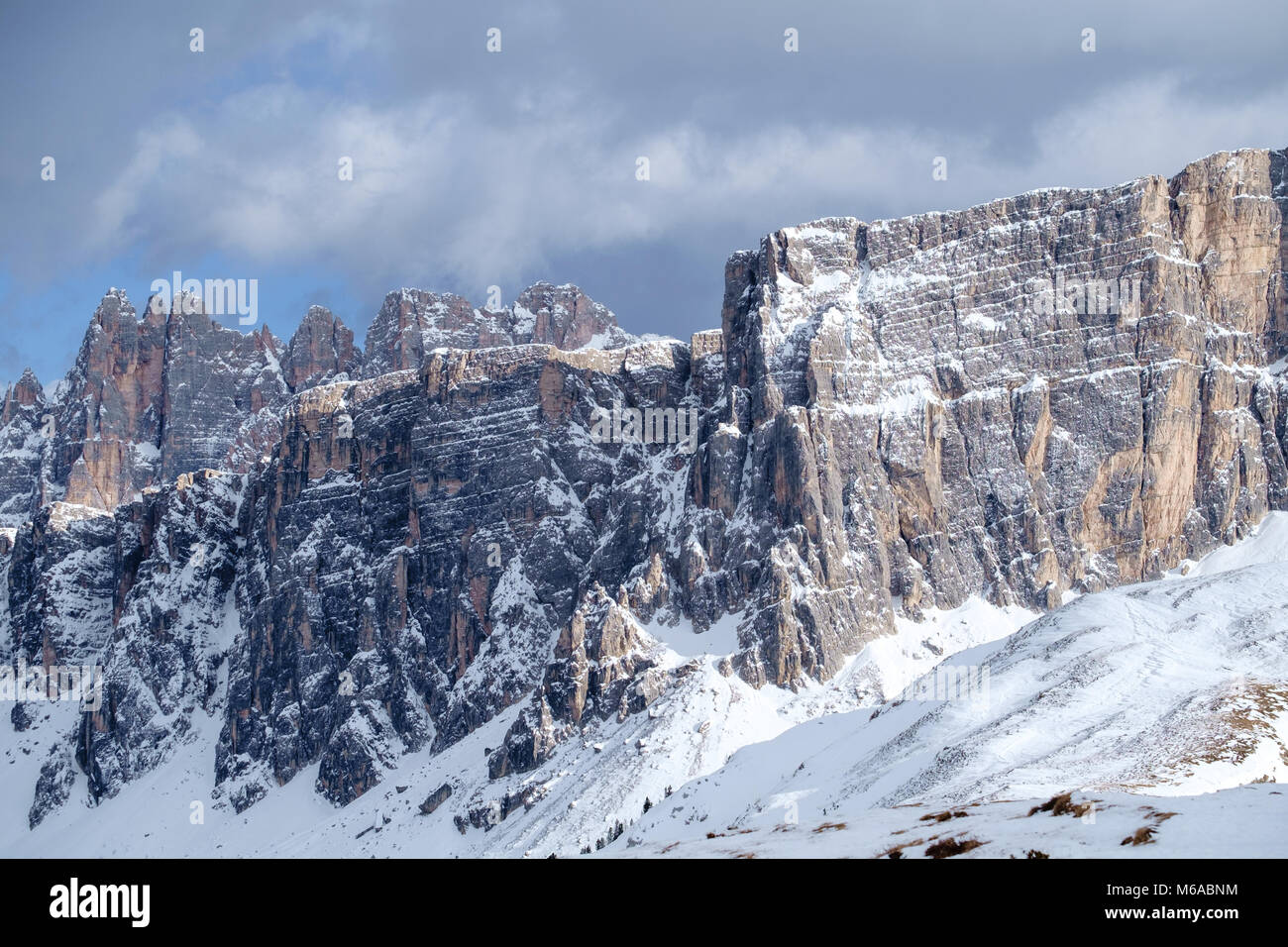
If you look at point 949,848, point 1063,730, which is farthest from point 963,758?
point 949,848

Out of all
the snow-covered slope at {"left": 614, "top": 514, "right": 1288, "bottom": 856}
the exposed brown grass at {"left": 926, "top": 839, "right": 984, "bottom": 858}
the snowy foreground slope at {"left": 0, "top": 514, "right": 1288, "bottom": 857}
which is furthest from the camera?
the snow-covered slope at {"left": 614, "top": 514, "right": 1288, "bottom": 856}

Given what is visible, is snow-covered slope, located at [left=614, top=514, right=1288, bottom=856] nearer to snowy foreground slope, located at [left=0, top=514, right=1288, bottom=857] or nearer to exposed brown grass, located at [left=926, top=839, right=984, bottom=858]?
snowy foreground slope, located at [left=0, top=514, right=1288, bottom=857]

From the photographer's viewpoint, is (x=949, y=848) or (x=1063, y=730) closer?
(x=949, y=848)

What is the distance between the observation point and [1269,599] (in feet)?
525

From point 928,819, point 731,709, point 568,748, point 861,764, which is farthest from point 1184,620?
point 928,819

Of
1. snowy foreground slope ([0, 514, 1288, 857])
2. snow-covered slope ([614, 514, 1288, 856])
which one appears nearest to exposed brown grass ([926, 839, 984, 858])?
snowy foreground slope ([0, 514, 1288, 857])

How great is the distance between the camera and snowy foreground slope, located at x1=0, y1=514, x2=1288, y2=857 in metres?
56.1

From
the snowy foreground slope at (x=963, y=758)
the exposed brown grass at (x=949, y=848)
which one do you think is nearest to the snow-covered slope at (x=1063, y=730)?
the snowy foreground slope at (x=963, y=758)

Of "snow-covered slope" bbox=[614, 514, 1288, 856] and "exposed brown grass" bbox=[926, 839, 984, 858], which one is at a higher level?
"exposed brown grass" bbox=[926, 839, 984, 858]

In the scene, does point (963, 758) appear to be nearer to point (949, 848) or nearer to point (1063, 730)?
point (1063, 730)

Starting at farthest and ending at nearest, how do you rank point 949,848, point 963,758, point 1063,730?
point 1063,730, point 963,758, point 949,848

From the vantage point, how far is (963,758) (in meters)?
125

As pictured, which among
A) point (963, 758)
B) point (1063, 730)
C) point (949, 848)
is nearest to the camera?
point (949, 848)
